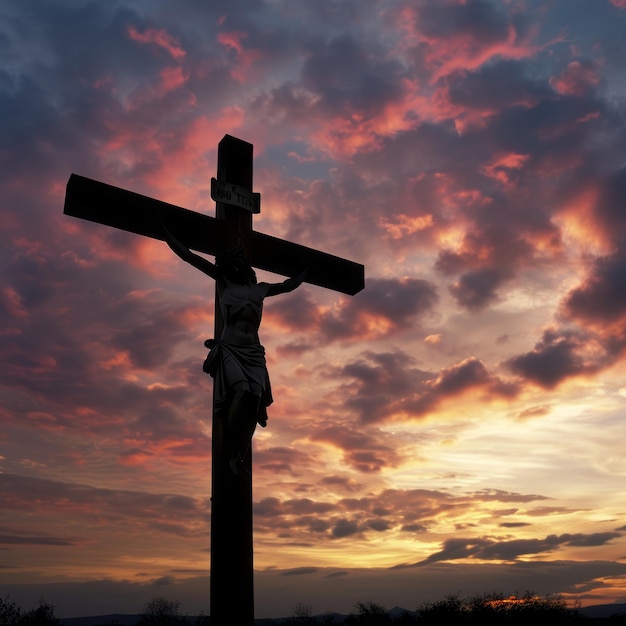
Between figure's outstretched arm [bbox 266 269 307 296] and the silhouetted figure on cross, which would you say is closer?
the silhouetted figure on cross

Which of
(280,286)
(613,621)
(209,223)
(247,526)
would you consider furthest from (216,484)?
(613,621)

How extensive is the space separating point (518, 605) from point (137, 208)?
1314 centimetres

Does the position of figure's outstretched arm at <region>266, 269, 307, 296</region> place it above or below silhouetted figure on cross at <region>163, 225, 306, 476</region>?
above

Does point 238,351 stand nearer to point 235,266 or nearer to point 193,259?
point 235,266

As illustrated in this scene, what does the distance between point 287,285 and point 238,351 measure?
4.78 ft

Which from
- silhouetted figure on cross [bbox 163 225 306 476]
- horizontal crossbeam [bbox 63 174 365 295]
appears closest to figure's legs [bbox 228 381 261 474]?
silhouetted figure on cross [bbox 163 225 306 476]

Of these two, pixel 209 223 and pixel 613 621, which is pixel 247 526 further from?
pixel 613 621

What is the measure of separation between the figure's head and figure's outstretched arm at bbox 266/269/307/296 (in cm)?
38

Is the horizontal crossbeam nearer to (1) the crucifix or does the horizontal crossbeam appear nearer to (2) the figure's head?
(1) the crucifix

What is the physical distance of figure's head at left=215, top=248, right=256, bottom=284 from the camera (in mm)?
7309

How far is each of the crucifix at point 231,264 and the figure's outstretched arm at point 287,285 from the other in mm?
15

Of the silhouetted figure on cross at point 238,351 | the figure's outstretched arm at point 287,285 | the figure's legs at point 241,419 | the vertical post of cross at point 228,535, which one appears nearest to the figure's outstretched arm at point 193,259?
the silhouetted figure on cross at point 238,351

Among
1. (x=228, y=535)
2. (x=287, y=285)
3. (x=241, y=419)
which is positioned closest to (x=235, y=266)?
(x=287, y=285)

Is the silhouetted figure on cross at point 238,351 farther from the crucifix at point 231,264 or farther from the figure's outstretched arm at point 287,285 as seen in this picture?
the figure's outstretched arm at point 287,285
